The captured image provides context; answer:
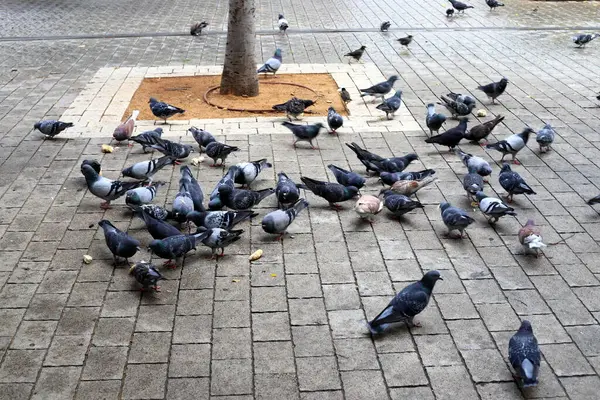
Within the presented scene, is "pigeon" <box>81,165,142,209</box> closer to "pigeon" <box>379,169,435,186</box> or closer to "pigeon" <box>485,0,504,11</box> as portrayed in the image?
"pigeon" <box>379,169,435,186</box>

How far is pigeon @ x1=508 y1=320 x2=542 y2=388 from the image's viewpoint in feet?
16.8

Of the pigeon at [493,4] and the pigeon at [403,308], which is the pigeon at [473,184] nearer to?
the pigeon at [403,308]

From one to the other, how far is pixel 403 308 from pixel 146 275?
2.48 m

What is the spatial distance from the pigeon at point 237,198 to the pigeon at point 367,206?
4.11ft

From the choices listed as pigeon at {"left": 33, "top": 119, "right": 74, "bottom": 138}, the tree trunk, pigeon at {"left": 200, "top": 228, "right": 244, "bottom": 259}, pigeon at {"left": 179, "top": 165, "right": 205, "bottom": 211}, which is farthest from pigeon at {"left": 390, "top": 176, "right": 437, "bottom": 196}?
pigeon at {"left": 33, "top": 119, "right": 74, "bottom": 138}

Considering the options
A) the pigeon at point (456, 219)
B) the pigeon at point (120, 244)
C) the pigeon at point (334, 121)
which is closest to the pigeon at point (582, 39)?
the pigeon at point (334, 121)

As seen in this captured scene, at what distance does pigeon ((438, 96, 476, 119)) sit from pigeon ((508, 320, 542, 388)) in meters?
6.31

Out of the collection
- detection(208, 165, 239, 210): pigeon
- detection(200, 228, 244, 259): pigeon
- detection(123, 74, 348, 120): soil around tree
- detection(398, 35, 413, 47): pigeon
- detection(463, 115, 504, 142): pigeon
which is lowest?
detection(398, 35, 413, 47): pigeon

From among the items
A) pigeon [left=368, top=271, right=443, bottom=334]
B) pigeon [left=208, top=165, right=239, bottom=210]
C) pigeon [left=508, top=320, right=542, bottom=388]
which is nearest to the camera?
pigeon [left=508, top=320, right=542, bottom=388]

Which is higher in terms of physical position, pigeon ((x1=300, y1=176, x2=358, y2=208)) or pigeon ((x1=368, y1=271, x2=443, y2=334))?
pigeon ((x1=368, y1=271, x2=443, y2=334))

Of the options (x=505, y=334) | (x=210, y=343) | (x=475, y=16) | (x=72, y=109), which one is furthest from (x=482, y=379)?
(x=475, y=16)

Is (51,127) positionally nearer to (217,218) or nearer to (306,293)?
(217,218)

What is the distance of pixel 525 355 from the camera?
206 inches

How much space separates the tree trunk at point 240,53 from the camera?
11.9 meters
